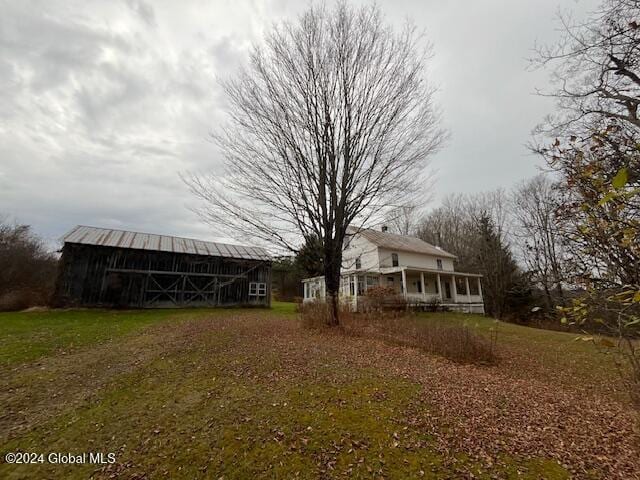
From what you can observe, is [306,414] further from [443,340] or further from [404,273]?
[404,273]

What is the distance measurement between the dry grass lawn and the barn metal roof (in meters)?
12.0

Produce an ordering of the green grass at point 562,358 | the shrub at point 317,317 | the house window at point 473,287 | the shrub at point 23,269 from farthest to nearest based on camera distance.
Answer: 1. the house window at point 473,287
2. the shrub at point 23,269
3. the shrub at point 317,317
4. the green grass at point 562,358

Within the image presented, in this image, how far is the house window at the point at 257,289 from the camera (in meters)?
22.8

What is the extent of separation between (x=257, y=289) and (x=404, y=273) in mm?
11945

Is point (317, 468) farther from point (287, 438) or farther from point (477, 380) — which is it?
point (477, 380)

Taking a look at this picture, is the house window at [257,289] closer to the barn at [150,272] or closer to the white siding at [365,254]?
the barn at [150,272]

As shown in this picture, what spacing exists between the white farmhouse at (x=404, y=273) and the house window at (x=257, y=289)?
4050 millimetres

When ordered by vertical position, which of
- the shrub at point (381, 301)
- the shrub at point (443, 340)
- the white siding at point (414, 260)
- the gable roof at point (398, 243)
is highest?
the gable roof at point (398, 243)

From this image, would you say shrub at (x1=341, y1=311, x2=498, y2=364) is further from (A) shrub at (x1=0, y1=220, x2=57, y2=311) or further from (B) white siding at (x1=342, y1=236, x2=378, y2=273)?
(A) shrub at (x1=0, y1=220, x2=57, y2=311)

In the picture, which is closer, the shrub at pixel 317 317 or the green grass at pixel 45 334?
the green grass at pixel 45 334

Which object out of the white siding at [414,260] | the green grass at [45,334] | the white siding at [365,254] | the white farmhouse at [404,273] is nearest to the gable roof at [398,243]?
the white farmhouse at [404,273]

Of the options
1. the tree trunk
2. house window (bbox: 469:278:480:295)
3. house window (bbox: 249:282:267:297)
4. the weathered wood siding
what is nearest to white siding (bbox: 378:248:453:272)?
house window (bbox: 469:278:480:295)

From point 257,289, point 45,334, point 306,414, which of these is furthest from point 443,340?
point 257,289

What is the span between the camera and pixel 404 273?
21422 mm
